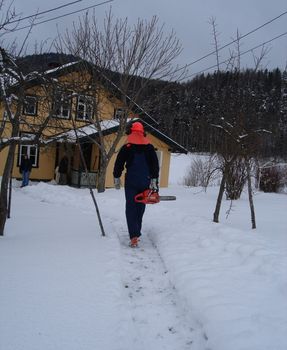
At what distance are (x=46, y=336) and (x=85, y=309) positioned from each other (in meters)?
0.62

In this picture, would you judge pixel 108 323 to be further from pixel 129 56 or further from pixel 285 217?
pixel 129 56

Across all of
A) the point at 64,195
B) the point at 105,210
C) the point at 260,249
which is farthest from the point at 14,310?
the point at 64,195

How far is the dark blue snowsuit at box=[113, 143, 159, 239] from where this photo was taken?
22.1 ft

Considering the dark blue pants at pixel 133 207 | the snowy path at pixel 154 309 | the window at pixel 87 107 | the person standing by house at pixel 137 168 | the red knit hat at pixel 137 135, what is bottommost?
the snowy path at pixel 154 309

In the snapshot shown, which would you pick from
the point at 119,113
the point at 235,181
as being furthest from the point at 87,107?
the point at 235,181

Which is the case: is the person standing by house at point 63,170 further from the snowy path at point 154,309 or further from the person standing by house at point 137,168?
the snowy path at point 154,309

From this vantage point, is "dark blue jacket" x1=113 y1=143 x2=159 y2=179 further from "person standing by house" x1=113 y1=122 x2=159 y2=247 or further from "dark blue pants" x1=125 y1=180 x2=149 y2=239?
"dark blue pants" x1=125 y1=180 x2=149 y2=239

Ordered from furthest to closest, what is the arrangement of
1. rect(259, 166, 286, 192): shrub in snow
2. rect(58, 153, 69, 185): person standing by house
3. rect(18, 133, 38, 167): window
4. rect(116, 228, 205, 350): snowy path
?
1. rect(259, 166, 286, 192): shrub in snow
2. rect(18, 133, 38, 167): window
3. rect(58, 153, 69, 185): person standing by house
4. rect(116, 228, 205, 350): snowy path

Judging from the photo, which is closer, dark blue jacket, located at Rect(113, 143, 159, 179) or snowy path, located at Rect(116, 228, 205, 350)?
snowy path, located at Rect(116, 228, 205, 350)

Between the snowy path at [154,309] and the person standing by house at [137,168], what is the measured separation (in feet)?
3.34

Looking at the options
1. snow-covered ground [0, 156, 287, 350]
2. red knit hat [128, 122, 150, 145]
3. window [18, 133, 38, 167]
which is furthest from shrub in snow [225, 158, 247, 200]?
window [18, 133, 38, 167]

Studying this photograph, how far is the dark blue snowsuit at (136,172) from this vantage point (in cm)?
674

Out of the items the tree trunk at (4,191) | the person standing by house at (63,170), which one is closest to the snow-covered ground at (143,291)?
the tree trunk at (4,191)

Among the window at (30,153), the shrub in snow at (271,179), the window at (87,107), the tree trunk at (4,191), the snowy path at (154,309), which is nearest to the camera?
the snowy path at (154,309)
